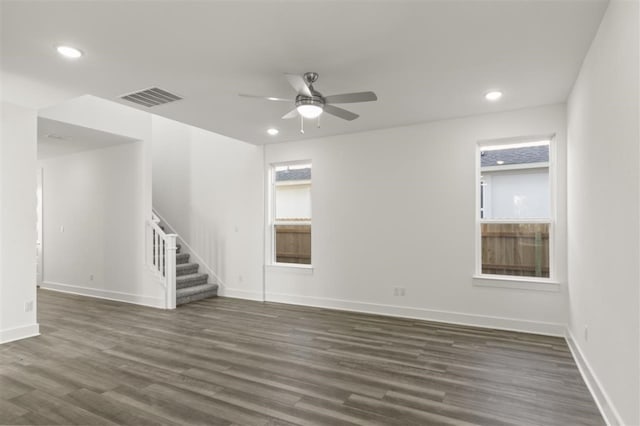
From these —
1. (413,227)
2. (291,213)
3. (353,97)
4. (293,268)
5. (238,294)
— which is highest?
(353,97)

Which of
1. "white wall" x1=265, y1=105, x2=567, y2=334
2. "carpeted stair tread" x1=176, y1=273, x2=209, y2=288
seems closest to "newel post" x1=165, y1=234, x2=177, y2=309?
"carpeted stair tread" x1=176, y1=273, x2=209, y2=288

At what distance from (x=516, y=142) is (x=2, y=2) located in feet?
17.1

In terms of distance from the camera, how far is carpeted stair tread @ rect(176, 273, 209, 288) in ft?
21.1

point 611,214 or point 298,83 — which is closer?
point 611,214

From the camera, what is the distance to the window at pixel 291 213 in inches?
247

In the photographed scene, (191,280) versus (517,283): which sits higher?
(517,283)

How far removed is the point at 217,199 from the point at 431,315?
4.37m

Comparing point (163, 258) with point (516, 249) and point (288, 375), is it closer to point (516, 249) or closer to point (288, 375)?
point (288, 375)

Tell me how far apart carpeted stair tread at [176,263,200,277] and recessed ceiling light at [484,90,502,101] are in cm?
572

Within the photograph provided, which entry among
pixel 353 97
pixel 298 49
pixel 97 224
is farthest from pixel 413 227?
pixel 97 224

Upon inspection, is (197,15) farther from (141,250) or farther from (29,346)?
(141,250)

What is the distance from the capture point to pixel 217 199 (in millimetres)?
6961

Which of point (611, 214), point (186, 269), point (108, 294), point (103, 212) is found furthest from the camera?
point (186, 269)

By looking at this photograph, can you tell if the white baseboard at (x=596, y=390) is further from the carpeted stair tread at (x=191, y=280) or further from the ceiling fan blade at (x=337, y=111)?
the carpeted stair tread at (x=191, y=280)
